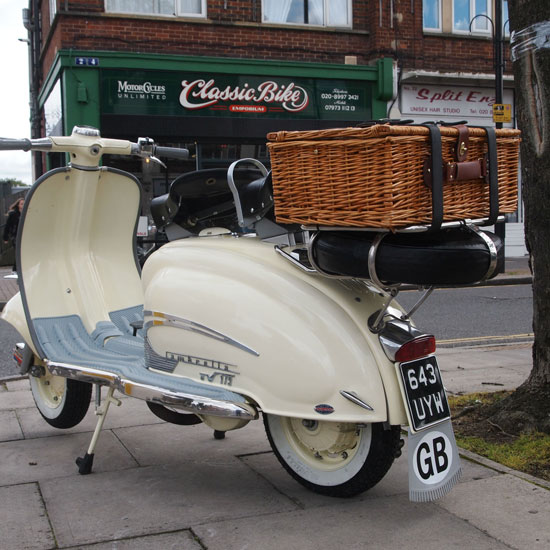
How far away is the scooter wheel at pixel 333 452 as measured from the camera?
2969 mm

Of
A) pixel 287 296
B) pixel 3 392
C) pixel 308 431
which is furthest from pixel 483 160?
pixel 3 392

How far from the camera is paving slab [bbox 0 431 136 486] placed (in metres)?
3.67

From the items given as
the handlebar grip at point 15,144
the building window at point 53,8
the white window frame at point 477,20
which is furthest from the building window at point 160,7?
the handlebar grip at point 15,144

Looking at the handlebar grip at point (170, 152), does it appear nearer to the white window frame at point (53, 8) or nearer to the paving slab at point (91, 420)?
the paving slab at point (91, 420)

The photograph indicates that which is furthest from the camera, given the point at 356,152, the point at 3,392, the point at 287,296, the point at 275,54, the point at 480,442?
the point at 275,54

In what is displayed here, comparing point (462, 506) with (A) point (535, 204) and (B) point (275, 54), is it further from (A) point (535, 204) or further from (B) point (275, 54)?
(B) point (275, 54)

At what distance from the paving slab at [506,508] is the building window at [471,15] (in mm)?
15746

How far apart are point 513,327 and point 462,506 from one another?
585 cm

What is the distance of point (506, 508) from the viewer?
120 inches

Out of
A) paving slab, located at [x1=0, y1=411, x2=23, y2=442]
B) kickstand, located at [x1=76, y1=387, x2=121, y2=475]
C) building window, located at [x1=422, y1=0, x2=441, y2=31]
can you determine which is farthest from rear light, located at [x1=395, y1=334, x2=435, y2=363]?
building window, located at [x1=422, y1=0, x2=441, y2=31]

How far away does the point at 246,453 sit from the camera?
389 cm

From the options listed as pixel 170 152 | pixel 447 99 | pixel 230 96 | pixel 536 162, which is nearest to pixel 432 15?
pixel 447 99

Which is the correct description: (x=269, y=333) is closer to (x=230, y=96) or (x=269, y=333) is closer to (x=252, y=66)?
(x=230, y=96)

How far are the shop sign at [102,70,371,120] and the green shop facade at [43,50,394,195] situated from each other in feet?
0.06
